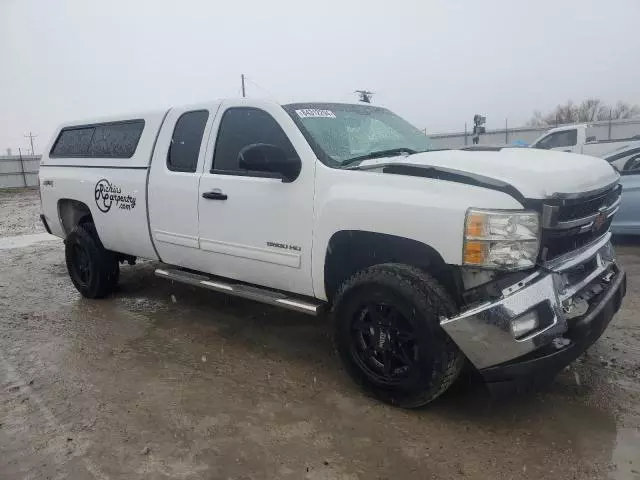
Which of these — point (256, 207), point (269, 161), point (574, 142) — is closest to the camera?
point (269, 161)

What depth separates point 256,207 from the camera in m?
3.83

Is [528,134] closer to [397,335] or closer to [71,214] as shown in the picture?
[71,214]

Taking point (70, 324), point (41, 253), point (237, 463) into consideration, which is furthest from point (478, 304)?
point (41, 253)

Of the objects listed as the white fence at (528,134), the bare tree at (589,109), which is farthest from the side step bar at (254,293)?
the bare tree at (589,109)

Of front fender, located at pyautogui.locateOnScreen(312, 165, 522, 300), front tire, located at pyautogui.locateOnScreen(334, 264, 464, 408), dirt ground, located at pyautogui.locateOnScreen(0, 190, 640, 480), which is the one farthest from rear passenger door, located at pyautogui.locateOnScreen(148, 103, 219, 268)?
front tire, located at pyautogui.locateOnScreen(334, 264, 464, 408)

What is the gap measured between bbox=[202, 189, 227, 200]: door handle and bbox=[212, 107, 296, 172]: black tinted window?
192 mm

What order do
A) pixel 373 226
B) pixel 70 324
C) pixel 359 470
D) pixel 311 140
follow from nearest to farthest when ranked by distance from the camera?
pixel 359 470 < pixel 373 226 < pixel 311 140 < pixel 70 324

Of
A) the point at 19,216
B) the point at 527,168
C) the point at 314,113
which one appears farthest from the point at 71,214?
the point at 19,216

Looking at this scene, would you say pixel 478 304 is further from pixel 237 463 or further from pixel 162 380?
pixel 162 380

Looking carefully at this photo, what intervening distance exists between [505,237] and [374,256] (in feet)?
3.19

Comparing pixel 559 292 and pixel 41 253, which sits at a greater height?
pixel 559 292

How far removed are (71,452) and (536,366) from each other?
2.55 meters

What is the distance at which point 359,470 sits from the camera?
8.70ft

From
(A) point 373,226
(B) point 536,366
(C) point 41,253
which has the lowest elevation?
(C) point 41,253
